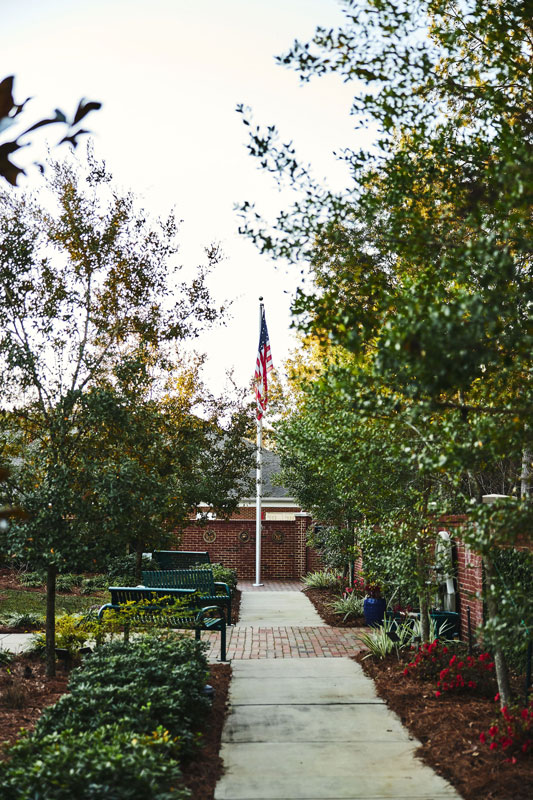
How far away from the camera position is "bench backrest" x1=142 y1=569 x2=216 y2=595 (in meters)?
11.4

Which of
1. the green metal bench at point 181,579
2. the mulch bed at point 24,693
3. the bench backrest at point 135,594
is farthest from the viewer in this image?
the green metal bench at point 181,579

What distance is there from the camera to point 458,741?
5484mm

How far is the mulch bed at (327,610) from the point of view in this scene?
40.0ft

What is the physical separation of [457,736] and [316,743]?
1065mm

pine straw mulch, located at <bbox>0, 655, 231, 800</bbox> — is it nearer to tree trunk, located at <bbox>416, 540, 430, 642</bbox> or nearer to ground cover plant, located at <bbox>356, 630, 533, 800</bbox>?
ground cover plant, located at <bbox>356, 630, 533, 800</bbox>

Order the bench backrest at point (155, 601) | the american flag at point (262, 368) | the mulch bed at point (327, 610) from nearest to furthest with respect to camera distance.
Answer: the bench backrest at point (155, 601)
the mulch bed at point (327, 610)
the american flag at point (262, 368)

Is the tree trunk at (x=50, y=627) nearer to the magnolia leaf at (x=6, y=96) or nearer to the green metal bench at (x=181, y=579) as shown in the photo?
the green metal bench at (x=181, y=579)

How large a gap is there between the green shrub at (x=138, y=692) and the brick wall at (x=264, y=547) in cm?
1638

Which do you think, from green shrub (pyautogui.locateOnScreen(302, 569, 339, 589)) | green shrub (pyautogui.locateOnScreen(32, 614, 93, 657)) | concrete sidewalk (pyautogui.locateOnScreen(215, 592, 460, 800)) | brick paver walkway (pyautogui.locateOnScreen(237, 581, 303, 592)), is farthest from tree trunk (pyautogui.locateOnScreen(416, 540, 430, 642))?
brick paver walkway (pyautogui.locateOnScreen(237, 581, 303, 592))

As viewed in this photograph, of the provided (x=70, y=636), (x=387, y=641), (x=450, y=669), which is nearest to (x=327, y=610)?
(x=387, y=641)

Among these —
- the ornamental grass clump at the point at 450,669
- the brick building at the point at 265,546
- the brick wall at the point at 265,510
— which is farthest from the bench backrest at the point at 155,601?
the brick wall at the point at 265,510

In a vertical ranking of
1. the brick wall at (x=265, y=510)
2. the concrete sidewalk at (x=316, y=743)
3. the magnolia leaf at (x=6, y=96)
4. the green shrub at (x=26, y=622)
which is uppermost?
the magnolia leaf at (x=6, y=96)

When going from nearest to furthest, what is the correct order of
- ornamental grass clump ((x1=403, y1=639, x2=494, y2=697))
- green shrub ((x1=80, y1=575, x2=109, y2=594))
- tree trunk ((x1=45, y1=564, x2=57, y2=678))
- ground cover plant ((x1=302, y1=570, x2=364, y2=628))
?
ornamental grass clump ((x1=403, y1=639, x2=494, y2=697)), tree trunk ((x1=45, y1=564, x2=57, y2=678)), ground cover plant ((x1=302, y1=570, x2=364, y2=628)), green shrub ((x1=80, y1=575, x2=109, y2=594))

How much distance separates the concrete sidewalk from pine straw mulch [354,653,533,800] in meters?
0.10
